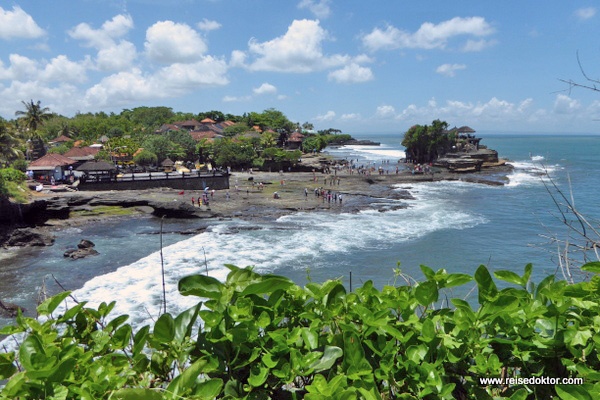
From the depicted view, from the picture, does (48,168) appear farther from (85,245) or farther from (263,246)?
(263,246)

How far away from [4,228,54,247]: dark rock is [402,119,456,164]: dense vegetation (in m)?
64.6

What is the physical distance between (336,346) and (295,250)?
19.6 meters

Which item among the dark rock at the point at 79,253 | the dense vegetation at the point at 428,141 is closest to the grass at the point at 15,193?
the dark rock at the point at 79,253

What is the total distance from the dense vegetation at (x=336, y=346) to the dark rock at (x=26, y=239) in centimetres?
2348

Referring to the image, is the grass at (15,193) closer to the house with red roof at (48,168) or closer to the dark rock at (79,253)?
the dark rock at (79,253)

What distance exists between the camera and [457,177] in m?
53.1

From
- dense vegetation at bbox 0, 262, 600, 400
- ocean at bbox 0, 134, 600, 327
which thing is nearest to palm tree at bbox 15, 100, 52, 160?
ocean at bbox 0, 134, 600, 327

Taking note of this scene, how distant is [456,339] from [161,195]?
33.7 meters


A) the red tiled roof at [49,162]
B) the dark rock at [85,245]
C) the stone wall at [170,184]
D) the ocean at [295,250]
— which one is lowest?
the ocean at [295,250]

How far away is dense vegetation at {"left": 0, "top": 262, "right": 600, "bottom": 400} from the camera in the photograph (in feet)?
4.75

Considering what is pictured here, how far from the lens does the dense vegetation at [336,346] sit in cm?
145

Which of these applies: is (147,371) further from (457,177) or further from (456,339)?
(457,177)

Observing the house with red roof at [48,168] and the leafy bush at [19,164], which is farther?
the house with red roof at [48,168]

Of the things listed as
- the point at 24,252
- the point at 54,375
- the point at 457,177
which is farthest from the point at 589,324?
the point at 457,177
